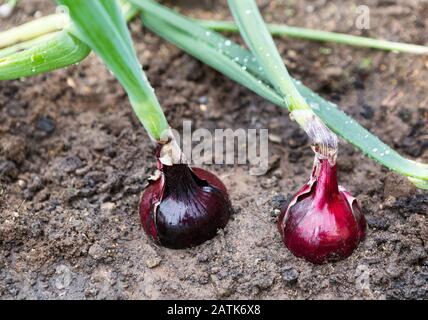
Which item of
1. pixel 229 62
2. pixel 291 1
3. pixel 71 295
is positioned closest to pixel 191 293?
pixel 71 295

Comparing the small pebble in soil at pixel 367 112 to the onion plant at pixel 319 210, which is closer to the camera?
the onion plant at pixel 319 210

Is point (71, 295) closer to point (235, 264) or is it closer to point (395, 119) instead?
point (235, 264)

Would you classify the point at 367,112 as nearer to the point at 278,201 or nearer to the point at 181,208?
the point at 278,201

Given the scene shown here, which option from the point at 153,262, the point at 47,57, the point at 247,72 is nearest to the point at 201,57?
the point at 247,72

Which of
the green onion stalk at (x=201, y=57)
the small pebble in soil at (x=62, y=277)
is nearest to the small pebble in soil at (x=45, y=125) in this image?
the green onion stalk at (x=201, y=57)

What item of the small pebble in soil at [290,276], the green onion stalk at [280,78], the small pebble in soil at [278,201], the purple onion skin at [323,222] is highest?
the green onion stalk at [280,78]

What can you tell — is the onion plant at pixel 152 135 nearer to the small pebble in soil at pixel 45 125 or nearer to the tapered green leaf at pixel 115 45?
the tapered green leaf at pixel 115 45
